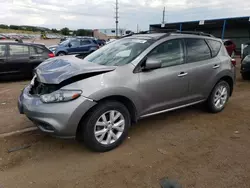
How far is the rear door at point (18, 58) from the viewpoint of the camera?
7.61 metres

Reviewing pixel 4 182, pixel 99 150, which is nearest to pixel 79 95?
pixel 99 150

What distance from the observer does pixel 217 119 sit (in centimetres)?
441

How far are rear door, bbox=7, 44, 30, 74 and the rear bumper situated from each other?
554 centimetres

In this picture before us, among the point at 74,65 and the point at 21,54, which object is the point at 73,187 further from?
the point at 21,54

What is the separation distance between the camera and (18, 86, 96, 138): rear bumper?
2.75m

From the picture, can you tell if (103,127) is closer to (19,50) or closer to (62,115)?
(62,115)

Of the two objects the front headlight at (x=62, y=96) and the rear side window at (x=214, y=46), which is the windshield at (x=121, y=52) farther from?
the rear side window at (x=214, y=46)

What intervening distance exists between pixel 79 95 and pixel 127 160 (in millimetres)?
1068

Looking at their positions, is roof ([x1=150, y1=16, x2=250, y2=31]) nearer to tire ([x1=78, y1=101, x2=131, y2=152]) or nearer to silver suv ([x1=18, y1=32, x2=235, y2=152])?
silver suv ([x1=18, y1=32, x2=235, y2=152])

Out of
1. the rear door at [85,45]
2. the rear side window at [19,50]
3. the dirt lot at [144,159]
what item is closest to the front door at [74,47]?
the rear door at [85,45]

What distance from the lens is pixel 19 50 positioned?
7.82m

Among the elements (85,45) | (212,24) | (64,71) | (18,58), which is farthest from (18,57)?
(212,24)

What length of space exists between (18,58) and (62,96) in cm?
586

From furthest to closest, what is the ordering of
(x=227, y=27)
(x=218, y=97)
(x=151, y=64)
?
(x=227, y=27)
(x=218, y=97)
(x=151, y=64)
